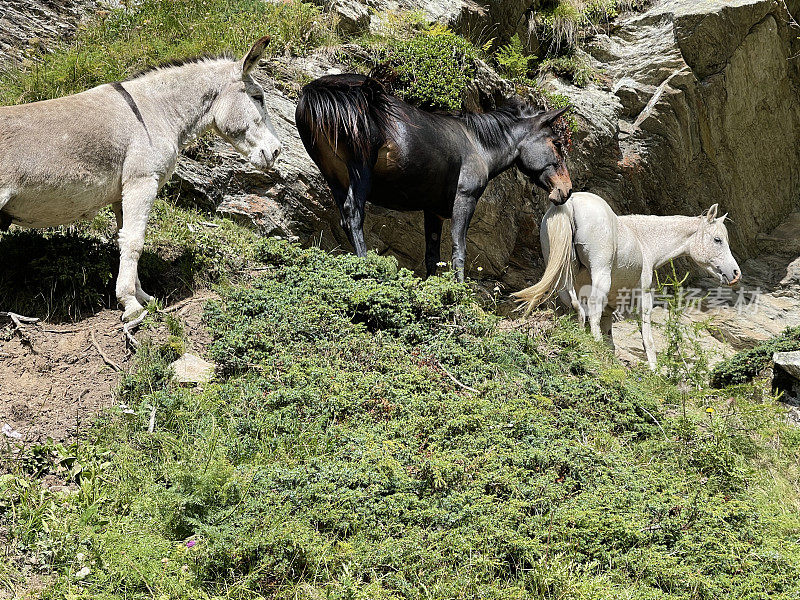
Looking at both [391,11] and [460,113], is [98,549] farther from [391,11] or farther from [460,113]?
[391,11]

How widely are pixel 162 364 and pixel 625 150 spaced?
30.1ft

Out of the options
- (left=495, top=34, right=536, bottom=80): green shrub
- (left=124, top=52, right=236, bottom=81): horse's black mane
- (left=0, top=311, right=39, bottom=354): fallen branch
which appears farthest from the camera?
(left=495, top=34, right=536, bottom=80): green shrub

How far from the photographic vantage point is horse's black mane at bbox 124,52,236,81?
6.65 metres

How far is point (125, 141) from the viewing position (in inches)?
237

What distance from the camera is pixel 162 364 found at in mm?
5492

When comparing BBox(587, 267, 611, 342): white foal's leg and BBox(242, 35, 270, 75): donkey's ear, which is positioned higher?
BBox(242, 35, 270, 75): donkey's ear

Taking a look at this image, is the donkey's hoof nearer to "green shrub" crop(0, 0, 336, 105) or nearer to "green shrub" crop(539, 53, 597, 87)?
"green shrub" crop(0, 0, 336, 105)

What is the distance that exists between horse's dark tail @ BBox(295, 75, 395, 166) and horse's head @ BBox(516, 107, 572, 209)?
6.43 ft

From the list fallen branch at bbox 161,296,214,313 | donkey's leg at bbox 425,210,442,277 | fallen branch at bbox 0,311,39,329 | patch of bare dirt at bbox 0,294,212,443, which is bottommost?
patch of bare dirt at bbox 0,294,212,443

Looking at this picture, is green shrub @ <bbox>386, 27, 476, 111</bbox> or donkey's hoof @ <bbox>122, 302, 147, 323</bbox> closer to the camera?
donkey's hoof @ <bbox>122, 302, 147, 323</bbox>

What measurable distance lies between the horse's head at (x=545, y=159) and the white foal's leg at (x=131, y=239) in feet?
14.9

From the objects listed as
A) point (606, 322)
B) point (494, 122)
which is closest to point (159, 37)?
point (494, 122)

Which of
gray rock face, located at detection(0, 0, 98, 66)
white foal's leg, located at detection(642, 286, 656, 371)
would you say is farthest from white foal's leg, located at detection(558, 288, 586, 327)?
gray rock face, located at detection(0, 0, 98, 66)

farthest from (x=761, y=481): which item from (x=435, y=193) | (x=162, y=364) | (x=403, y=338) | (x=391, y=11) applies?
(x=391, y=11)
